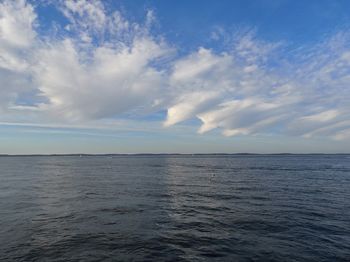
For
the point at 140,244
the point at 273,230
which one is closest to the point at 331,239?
the point at 273,230

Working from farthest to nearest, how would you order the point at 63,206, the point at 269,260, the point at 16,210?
the point at 63,206 < the point at 16,210 < the point at 269,260

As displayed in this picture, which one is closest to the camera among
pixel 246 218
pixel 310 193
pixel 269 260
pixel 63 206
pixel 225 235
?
pixel 269 260

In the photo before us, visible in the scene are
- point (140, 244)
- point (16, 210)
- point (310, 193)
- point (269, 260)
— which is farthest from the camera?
point (310, 193)

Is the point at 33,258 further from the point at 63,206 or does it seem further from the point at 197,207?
the point at 197,207

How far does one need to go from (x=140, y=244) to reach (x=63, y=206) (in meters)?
15.9

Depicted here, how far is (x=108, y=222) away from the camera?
2328 cm

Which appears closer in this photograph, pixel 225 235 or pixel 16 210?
pixel 225 235

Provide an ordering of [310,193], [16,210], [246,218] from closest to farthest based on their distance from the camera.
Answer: [246,218], [16,210], [310,193]

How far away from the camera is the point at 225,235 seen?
65.1 feet

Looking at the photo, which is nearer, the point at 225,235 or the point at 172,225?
the point at 225,235

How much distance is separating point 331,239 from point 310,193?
21.4 m

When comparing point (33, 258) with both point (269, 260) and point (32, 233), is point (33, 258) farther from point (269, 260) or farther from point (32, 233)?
point (269, 260)

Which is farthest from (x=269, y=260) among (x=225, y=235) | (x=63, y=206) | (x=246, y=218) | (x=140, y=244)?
(x=63, y=206)

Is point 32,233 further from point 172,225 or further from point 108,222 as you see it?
point 172,225
